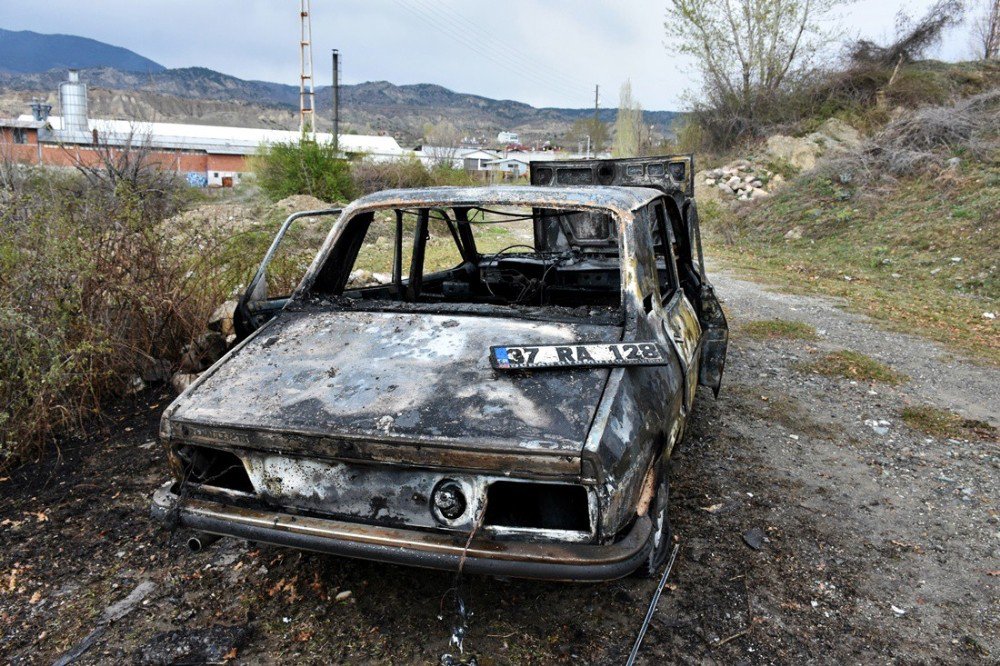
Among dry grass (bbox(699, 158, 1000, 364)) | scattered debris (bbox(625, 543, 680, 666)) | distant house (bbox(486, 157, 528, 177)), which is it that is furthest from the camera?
distant house (bbox(486, 157, 528, 177))

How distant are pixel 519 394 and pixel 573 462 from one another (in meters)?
0.39

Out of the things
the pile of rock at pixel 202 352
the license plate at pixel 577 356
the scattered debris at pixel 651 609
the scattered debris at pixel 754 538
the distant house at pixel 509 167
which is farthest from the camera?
the distant house at pixel 509 167

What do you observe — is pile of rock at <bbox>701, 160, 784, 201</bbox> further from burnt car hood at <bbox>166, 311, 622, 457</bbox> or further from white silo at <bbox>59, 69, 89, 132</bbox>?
white silo at <bbox>59, 69, 89, 132</bbox>

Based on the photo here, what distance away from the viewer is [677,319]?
10.7 feet

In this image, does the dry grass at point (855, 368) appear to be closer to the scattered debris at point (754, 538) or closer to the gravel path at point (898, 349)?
the gravel path at point (898, 349)

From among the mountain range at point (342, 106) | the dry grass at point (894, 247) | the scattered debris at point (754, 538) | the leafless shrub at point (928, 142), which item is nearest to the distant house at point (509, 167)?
the dry grass at point (894, 247)

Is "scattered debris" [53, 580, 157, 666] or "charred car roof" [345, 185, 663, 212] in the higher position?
"charred car roof" [345, 185, 663, 212]

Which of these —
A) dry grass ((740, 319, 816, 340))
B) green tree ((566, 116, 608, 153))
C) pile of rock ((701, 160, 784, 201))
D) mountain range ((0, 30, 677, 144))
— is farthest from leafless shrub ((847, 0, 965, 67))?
mountain range ((0, 30, 677, 144))

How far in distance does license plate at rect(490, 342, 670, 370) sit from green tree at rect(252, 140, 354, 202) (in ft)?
56.5

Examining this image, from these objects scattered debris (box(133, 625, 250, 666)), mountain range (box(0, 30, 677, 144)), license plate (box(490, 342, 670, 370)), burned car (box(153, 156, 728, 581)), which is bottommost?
scattered debris (box(133, 625, 250, 666))

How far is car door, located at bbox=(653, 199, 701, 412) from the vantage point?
3014 millimetres

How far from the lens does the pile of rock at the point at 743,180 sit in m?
18.7

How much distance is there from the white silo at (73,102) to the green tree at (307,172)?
3246 cm

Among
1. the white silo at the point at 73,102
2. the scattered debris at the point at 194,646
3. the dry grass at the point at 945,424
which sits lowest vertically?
the scattered debris at the point at 194,646
